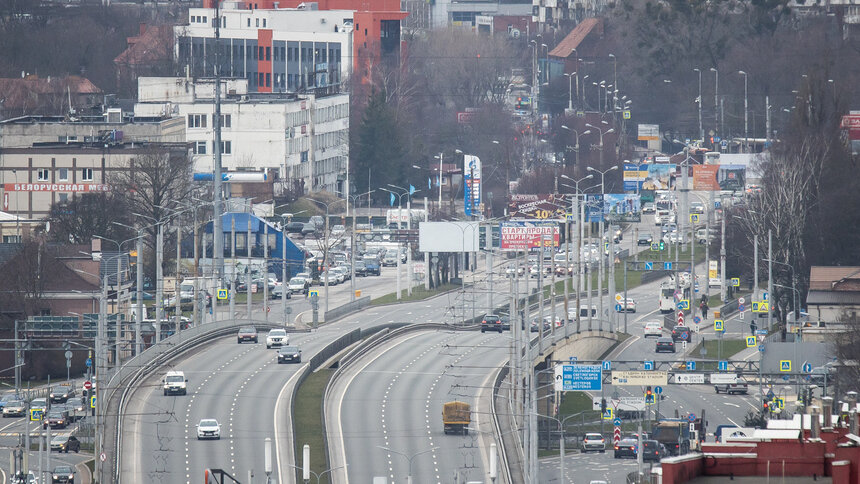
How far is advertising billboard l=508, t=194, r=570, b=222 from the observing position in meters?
118

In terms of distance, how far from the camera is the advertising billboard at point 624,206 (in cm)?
12306

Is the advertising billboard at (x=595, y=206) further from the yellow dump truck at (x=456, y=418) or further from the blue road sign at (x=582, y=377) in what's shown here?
the yellow dump truck at (x=456, y=418)

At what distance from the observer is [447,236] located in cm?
10638

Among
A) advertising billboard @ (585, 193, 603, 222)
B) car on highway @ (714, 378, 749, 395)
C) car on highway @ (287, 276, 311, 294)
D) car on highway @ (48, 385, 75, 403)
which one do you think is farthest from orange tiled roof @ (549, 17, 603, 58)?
car on highway @ (48, 385, 75, 403)

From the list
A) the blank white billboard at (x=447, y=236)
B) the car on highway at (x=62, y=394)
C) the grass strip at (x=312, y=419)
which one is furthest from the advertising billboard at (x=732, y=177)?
the car on highway at (x=62, y=394)

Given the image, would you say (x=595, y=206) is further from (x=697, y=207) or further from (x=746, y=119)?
(x=746, y=119)

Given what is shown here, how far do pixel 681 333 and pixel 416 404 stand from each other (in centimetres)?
2097

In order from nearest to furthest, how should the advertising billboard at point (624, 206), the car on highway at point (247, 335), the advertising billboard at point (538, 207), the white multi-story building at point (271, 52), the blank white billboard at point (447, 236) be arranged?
the car on highway at point (247, 335) → the blank white billboard at point (447, 236) → the advertising billboard at point (538, 207) → the advertising billboard at point (624, 206) → the white multi-story building at point (271, 52)

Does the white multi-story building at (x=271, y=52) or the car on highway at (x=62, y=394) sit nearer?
the car on highway at (x=62, y=394)

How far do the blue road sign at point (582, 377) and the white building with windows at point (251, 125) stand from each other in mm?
69587

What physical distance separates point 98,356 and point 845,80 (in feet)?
296

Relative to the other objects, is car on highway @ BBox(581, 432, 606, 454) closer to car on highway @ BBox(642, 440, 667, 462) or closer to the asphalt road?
car on highway @ BBox(642, 440, 667, 462)

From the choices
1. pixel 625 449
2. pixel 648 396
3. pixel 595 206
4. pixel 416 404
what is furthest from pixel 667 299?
pixel 625 449

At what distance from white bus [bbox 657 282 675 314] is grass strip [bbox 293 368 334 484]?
2789 centimetres
